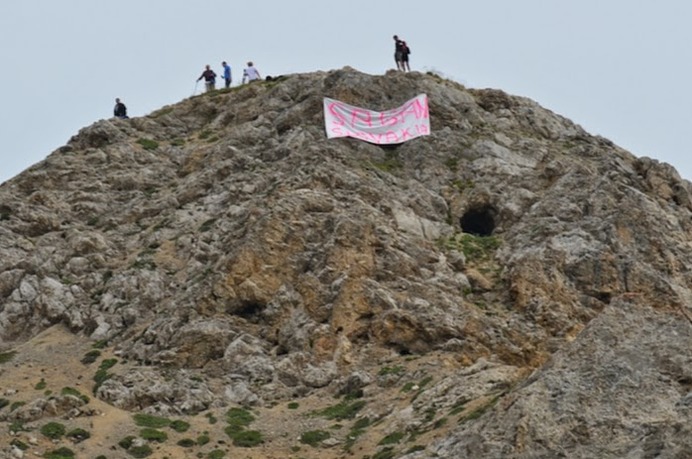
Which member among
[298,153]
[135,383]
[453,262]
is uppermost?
[298,153]

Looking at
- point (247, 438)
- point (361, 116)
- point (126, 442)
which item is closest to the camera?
point (126, 442)

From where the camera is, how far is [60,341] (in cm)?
4147

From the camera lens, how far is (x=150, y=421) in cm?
3509

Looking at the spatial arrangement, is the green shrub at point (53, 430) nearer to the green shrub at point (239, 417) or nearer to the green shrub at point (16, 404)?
the green shrub at point (16, 404)

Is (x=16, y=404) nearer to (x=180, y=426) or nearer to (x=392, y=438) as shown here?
(x=180, y=426)

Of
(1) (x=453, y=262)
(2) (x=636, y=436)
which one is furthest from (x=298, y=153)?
(2) (x=636, y=436)

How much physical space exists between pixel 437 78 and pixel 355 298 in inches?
811

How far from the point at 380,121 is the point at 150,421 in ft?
74.3

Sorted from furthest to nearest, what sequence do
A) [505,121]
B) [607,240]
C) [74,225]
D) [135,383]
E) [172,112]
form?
[172,112] < [505,121] < [74,225] < [607,240] < [135,383]

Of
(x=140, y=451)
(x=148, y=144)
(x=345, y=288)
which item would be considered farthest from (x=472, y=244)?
(x=148, y=144)

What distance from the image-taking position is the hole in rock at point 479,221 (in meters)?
48.4

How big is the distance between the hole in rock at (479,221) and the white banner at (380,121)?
5561 mm

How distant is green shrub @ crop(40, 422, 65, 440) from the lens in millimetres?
33188

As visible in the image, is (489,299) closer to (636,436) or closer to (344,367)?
(344,367)
